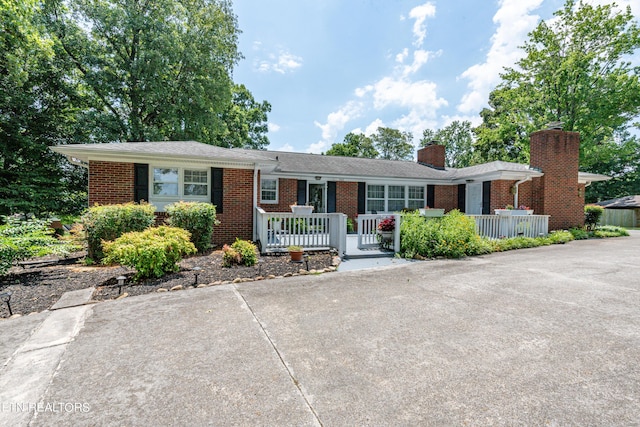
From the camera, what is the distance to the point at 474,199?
1377cm

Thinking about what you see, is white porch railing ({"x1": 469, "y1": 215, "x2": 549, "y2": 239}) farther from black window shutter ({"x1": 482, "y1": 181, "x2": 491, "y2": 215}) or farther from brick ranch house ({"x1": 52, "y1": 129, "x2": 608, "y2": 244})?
black window shutter ({"x1": 482, "y1": 181, "x2": 491, "y2": 215})

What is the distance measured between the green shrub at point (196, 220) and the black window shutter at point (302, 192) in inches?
201

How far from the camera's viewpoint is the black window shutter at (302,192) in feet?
41.8

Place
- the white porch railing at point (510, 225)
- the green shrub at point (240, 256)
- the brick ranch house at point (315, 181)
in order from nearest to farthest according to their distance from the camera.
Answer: the green shrub at point (240, 256), the brick ranch house at point (315, 181), the white porch railing at point (510, 225)

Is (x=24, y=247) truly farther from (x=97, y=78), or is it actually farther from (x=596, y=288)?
(x=97, y=78)

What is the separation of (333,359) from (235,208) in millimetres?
7485

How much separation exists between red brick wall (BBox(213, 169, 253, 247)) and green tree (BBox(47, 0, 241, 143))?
10.6m

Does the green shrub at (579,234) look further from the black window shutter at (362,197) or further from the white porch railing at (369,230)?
the white porch railing at (369,230)

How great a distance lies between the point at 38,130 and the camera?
14.2 meters

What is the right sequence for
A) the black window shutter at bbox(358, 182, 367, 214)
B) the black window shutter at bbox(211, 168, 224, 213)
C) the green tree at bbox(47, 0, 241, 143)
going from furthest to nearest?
the green tree at bbox(47, 0, 241, 143) → the black window shutter at bbox(358, 182, 367, 214) → the black window shutter at bbox(211, 168, 224, 213)

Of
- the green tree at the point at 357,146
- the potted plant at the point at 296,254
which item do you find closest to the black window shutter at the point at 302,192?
the potted plant at the point at 296,254

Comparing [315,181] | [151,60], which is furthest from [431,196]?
[151,60]

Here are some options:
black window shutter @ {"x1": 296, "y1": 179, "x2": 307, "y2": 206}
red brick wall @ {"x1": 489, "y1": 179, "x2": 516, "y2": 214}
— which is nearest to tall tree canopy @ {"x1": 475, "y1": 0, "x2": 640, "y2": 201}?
red brick wall @ {"x1": 489, "y1": 179, "x2": 516, "y2": 214}

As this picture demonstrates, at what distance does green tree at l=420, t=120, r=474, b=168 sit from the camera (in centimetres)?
→ 3909
